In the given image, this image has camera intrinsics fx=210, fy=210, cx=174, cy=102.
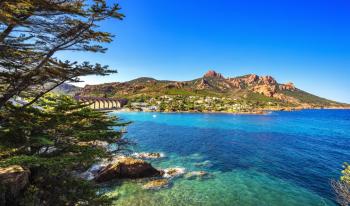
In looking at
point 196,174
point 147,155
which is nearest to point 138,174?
point 196,174

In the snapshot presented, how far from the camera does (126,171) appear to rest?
2514 centimetres

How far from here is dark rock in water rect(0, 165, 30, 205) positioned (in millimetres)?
10352

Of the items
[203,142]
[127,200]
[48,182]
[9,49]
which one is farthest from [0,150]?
[203,142]

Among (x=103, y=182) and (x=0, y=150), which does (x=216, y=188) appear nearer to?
(x=103, y=182)

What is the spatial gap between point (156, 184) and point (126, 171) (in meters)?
4.32

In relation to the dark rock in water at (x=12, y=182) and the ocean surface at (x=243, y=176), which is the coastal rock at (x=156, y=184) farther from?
the dark rock in water at (x=12, y=182)

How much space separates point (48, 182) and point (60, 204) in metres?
1.61

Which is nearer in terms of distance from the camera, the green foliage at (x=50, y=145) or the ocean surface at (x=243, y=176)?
the green foliage at (x=50, y=145)

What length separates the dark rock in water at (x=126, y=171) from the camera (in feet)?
80.4

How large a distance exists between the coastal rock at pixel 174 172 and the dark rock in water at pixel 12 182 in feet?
54.7

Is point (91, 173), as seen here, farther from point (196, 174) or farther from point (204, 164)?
point (204, 164)

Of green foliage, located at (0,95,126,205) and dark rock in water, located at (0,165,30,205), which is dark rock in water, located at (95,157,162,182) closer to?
green foliage, located at (0,95,126,205)

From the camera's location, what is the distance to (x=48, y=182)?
11953 mm

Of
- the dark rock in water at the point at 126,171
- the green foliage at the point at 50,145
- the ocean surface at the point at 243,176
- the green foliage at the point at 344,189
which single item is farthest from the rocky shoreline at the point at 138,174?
the green foliage at the point at 344,189
